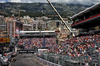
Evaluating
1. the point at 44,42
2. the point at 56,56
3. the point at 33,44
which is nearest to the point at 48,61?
the point at 56,56

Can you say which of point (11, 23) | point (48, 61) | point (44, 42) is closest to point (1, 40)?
point (44, 42)

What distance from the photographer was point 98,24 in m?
30.4

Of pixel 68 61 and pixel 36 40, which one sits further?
pixel 36 40

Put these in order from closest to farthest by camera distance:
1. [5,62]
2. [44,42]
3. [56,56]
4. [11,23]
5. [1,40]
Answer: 1. [56,56]
2. [5,62]
3. [1,40]
4. [44,42]
5. [11,23]

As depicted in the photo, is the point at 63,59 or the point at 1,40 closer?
the point at 63,59

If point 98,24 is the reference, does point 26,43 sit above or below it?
below

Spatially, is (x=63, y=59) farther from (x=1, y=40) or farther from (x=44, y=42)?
(x=44, y=42)

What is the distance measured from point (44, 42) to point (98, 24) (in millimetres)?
27040

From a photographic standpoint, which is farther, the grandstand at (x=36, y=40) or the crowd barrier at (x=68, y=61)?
the grandstand at (x=36, y=40)

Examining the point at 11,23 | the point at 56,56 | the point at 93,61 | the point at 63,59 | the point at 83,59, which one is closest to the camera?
the point at 93,61

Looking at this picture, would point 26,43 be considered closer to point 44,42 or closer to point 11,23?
point 44,42

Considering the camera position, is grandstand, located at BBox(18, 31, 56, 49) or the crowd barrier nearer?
the crowd barrier

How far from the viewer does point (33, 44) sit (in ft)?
166

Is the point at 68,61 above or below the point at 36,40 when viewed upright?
above
